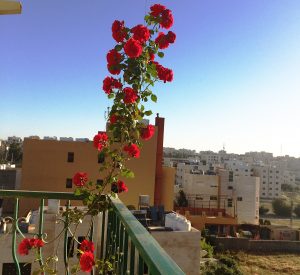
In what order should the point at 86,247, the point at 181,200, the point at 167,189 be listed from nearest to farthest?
the point at 86,247 < the point at 167,189 < the point at 181,200

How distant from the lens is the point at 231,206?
38688mm

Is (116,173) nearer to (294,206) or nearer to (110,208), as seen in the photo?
(110,208)

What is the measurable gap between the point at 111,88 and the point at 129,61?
0.20 meters

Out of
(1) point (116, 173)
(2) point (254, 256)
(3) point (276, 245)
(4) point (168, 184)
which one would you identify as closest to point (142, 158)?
(4) point (168, 184)

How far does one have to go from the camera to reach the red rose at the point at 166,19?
2.27 metres

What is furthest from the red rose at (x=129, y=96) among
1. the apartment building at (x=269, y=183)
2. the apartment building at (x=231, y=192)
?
the apartment building at (x=269, y=183)

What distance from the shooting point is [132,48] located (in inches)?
79.4

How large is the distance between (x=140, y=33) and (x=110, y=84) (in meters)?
0.36

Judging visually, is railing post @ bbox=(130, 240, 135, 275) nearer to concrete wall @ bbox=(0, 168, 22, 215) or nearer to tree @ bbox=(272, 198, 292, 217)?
concrete wall @ bbox=(0, 168, 22, 215)

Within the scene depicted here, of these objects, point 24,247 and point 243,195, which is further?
point 243,195

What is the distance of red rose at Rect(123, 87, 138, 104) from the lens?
6.92 ft

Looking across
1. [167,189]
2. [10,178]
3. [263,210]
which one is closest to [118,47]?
[167,189]

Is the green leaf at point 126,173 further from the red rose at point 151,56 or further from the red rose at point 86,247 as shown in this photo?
the red rose at point 151,56

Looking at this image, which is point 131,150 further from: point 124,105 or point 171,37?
point 171,37
